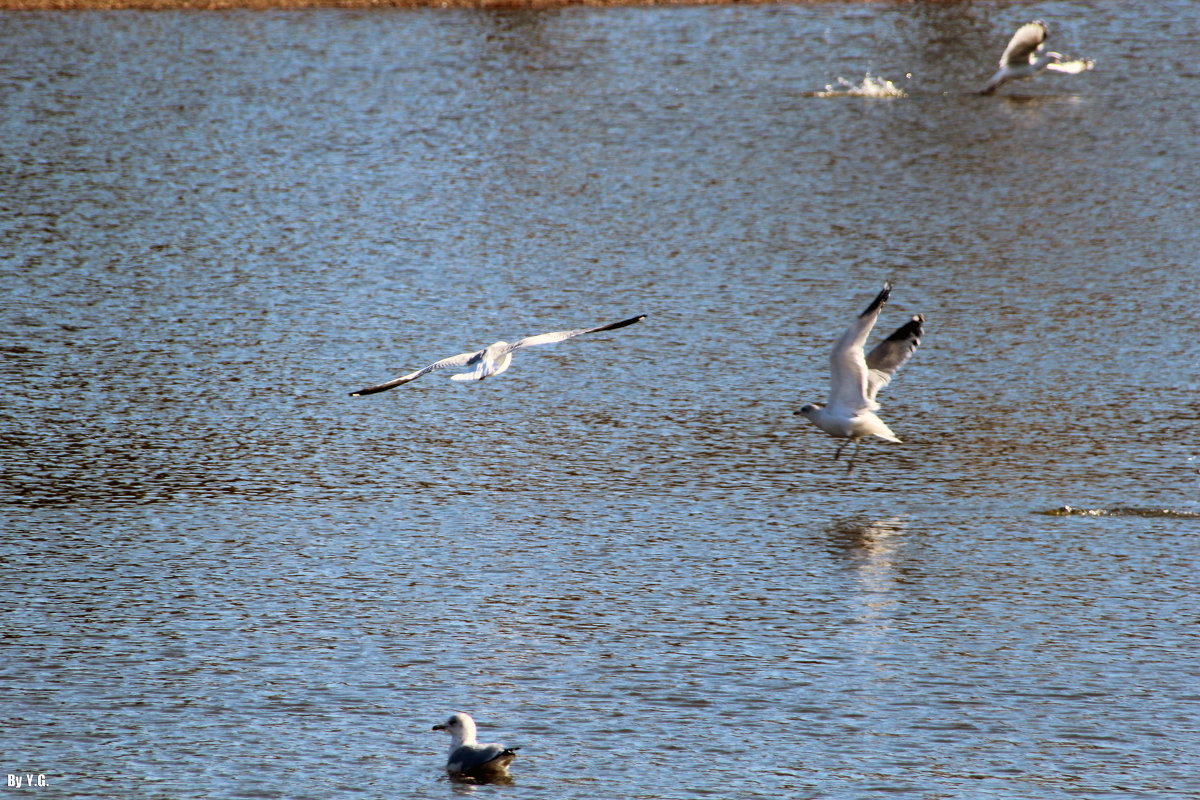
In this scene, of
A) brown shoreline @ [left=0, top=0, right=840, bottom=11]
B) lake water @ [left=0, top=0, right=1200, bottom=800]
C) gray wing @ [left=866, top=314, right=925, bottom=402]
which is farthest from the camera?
brown shoreline @ [left=0, top=0, right=840, bottom=11]

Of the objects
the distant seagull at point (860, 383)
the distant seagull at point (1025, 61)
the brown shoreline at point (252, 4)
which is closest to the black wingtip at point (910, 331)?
the distant seagull at point (860, 383)

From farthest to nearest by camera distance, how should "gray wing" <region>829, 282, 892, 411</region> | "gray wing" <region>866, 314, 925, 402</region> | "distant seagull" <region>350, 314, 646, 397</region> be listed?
"gray wing" <region>866, 314, 925, 402</region>, "gray wing" <region>829, 282, 892, 411</region>, "distant seagull" <region>350, 314, 646, 397</region>

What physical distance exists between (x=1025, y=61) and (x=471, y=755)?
16907 millimetres

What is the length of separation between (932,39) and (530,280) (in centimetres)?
1372

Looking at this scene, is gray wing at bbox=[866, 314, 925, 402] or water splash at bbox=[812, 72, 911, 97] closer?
gray wing at bbox=[866, 314, 925, 402]

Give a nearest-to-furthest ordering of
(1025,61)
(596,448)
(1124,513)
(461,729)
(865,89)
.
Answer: (461,729)
(1124,513)
(596,448)
(865,89)
(1025,61)

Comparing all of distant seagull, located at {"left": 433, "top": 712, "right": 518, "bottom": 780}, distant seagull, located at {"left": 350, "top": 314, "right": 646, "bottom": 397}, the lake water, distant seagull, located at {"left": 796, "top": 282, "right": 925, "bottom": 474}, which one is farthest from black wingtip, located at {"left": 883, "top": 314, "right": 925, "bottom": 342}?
distant seagull, located at {"left": 433, "top": 712, "right": 518, "bottom": 780}

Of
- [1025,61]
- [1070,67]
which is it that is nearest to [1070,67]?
[1070,67]

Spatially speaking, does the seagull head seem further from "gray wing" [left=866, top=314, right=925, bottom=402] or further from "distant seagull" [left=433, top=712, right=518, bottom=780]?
"gray wing" [left=866, top=314, right=925, bottom=402]

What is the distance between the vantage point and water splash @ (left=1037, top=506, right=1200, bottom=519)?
873 centimetres

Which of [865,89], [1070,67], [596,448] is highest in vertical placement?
[1070,67]

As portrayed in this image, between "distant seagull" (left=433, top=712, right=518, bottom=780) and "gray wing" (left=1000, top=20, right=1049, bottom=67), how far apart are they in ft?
54.0

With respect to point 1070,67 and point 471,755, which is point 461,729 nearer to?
point 471,755

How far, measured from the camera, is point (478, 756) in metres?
5.93
